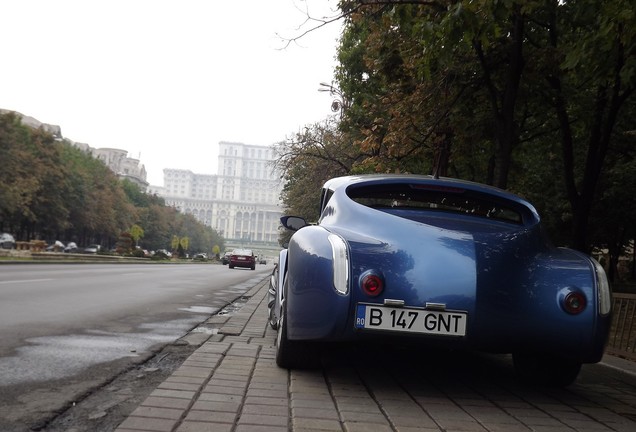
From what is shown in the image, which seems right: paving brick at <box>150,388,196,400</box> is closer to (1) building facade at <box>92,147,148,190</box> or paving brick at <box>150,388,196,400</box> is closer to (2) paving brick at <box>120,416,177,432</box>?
(2) paving brick at <box>120,416,177,432</box>

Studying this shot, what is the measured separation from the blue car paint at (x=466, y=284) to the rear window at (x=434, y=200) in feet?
1.85

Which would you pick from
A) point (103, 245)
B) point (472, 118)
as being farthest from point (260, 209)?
point (472, 118)

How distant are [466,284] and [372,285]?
590 millimetres

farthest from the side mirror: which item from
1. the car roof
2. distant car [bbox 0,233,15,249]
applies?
distant car [bbox 0,233,15,249]

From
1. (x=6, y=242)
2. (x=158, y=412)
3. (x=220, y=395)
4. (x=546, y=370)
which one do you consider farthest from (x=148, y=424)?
(x=6, y=242)

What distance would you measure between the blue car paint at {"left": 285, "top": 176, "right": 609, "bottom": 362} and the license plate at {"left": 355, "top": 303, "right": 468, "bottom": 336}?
0.16 feet

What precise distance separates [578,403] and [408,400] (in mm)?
1235

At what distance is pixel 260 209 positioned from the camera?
196750 millimetres

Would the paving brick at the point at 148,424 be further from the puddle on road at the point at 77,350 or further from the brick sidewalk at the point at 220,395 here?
the puddle on road at the point at 77,350

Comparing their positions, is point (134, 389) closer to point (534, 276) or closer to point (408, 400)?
point (408, 400)

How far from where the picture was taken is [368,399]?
4133 millimetres

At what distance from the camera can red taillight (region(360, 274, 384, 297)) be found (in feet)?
13.8

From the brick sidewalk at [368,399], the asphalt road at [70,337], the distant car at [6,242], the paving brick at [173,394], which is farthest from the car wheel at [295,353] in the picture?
the distant car at [6,242]

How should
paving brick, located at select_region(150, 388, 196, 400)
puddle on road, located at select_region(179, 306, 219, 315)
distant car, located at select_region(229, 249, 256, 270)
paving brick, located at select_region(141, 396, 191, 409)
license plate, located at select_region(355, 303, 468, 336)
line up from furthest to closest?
distant car, located at select_region(229, 249, 256, 270) → puddle on road, located at select_region(179, 306, 219, 315) → license plate, located at select_region(355, 303, 468, 336) → paving brick, located at select_region(150, 388, 196, 400) → paving brick, located at select_region(141, 396, 191, 409)
